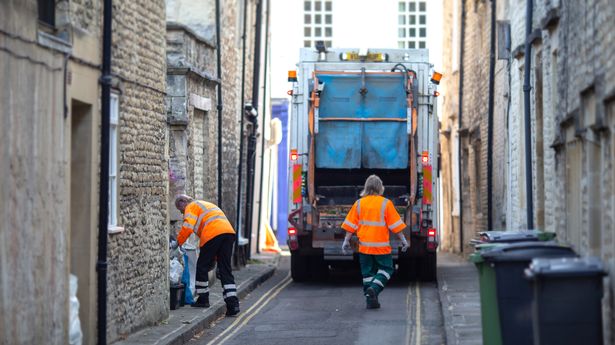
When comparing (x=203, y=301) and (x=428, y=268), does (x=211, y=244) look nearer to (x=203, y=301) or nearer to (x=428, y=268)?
(x=203, y=301)

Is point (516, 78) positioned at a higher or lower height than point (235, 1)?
lower

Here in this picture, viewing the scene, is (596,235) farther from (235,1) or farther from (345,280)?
(235,1)

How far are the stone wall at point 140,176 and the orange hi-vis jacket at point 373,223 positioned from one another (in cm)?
257

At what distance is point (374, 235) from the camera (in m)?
15.5

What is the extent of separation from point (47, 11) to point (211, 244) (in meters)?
5.05

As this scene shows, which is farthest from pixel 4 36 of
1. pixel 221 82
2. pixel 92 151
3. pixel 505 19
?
pixel 505 19

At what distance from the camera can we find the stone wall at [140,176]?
12.6 meters

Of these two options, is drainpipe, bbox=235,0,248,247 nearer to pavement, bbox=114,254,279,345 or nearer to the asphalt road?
pavement, bbox=114,254,279,345

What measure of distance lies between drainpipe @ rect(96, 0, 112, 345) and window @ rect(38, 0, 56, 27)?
3.25 feet

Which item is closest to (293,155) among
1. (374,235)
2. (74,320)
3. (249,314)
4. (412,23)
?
(374,235)

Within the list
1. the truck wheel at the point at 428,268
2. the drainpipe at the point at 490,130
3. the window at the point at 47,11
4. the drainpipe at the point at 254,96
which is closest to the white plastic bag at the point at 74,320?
the window at the point at 47,11

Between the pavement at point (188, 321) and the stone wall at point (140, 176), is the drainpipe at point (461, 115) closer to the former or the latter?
the pavement at point (188, 321)

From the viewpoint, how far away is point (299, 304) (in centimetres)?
1658

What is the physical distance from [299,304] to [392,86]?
408cm
